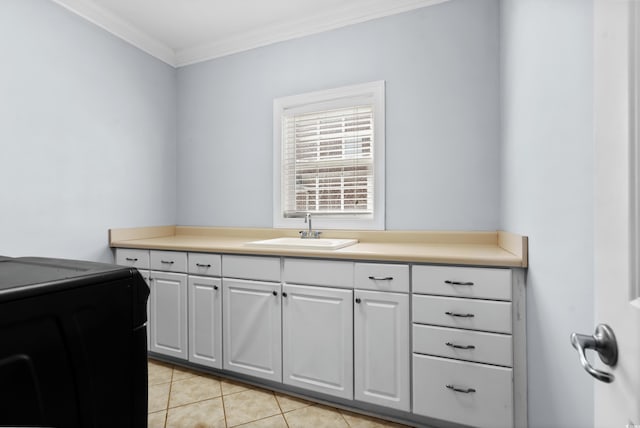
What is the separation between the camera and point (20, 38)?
6.95 feet

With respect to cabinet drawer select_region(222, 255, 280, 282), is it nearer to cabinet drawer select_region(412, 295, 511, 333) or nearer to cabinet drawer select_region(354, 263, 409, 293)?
cabinet drawer select_region(354, 263, 409, 293)

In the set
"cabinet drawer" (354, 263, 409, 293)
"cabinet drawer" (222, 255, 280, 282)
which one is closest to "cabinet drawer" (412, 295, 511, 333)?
"cabinet drawer" (354, 263, 409, 293)

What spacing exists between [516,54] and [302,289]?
1707 mm

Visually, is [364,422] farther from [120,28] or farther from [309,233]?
[120,28]

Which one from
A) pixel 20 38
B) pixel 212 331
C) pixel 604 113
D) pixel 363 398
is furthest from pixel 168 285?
pixel 604 113

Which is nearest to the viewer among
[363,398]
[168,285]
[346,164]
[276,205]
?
[363,398]

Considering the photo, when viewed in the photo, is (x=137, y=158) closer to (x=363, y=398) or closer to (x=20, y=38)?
(x=20, y=38)

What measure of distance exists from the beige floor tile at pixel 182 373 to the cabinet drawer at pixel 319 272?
1.04 meters

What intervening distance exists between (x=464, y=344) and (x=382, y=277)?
0.50 meters

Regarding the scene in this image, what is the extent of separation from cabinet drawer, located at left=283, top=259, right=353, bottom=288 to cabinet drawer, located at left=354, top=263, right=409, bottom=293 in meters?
0.06

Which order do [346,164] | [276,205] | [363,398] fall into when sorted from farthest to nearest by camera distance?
[276,205]
[346,164]
[363,398]

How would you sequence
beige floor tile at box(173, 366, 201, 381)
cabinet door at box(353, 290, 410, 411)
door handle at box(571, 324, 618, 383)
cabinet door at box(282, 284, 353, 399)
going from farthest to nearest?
beige floor tile at box(173, 366, 201, 381)
cabinet door at box(282, 284, 353, 399)
cabinet door at box(353, 290, 410, 411)
door handle at box(571, 324, 618, 383)

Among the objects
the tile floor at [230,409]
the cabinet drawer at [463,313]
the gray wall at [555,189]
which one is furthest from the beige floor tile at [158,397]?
the gray wall at [555,189]

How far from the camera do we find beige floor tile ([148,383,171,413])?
198cm
